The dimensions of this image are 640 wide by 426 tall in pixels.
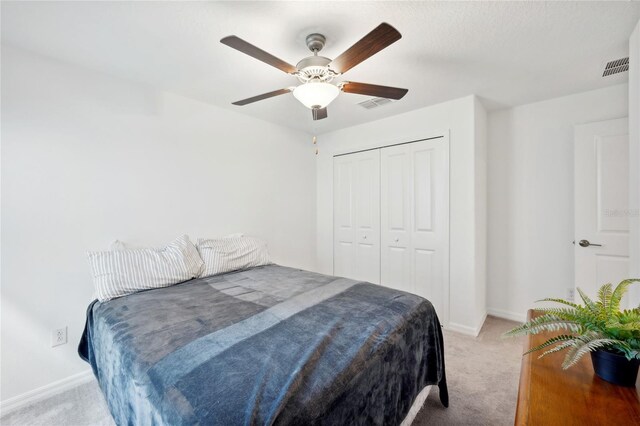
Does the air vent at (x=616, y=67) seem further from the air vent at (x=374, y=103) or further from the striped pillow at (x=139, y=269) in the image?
the striped pillow at (x=139, y=269)

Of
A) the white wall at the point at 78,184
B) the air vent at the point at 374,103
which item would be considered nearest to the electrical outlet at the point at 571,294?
the air vent at the point at 374,103

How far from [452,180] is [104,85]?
3319 mm

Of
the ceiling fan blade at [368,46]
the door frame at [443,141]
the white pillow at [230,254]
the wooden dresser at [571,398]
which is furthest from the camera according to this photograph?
the door frame at [443,141]

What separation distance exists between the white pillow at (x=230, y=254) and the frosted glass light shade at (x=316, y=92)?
1570mm

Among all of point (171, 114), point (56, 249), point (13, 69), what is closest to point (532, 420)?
point (56, 249)

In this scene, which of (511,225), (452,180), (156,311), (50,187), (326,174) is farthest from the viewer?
(326,174)

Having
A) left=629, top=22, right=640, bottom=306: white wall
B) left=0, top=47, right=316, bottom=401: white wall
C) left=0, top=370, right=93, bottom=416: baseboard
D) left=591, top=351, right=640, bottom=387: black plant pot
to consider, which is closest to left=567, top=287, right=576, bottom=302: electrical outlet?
left=629, top=22, right=640, bottom=306: white wall

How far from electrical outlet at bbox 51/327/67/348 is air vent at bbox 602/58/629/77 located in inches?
182

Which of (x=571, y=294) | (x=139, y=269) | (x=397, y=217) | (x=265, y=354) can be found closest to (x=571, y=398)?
(x=265, y=354)

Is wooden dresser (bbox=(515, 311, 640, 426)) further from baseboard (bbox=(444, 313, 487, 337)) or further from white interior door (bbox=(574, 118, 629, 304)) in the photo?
white interior door (bbox=(574, 118, 629, 304))

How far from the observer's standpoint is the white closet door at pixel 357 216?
11.6 feet

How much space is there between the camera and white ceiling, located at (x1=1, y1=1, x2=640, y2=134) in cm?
154

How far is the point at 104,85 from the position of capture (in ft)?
7.29

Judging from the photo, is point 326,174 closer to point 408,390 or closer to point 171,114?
point 171,114
